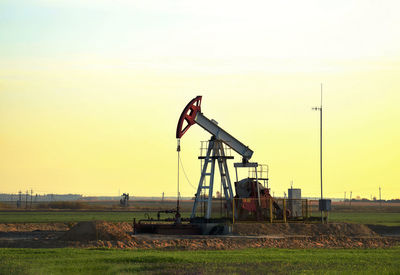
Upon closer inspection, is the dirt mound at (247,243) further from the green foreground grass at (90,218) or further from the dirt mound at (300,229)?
the green foreground grass at (90,218)

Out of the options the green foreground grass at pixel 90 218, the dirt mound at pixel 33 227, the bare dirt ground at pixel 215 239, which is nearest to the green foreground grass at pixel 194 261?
the bare dirt ground at pixel 215 239

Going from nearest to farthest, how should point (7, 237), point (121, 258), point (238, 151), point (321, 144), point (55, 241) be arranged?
point (121, 258) < point (55, 241) < point (7, 237) < point (238, 151) < point (321, 144)

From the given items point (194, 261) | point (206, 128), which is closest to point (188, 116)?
point (206, 128)

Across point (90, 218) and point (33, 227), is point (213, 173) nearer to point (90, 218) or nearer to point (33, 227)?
point (33, 227)

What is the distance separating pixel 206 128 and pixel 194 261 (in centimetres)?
1562

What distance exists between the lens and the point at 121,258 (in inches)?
1105

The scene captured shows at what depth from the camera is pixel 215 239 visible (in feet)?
119

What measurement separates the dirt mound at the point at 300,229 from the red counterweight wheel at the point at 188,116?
20.2 ft

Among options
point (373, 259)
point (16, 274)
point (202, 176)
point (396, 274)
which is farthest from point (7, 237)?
point (396, 274)

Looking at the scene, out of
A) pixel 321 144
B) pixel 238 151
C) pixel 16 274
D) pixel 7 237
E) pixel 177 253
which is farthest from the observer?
pixel 321 144

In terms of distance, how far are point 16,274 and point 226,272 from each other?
22.3 feet

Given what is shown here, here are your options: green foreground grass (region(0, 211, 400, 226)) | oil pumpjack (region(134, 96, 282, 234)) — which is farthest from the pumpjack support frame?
green foreground grass (region(0, 211, 400, 226))

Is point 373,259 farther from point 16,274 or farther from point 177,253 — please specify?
point 16,274

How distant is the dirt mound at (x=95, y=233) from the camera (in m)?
35.7
